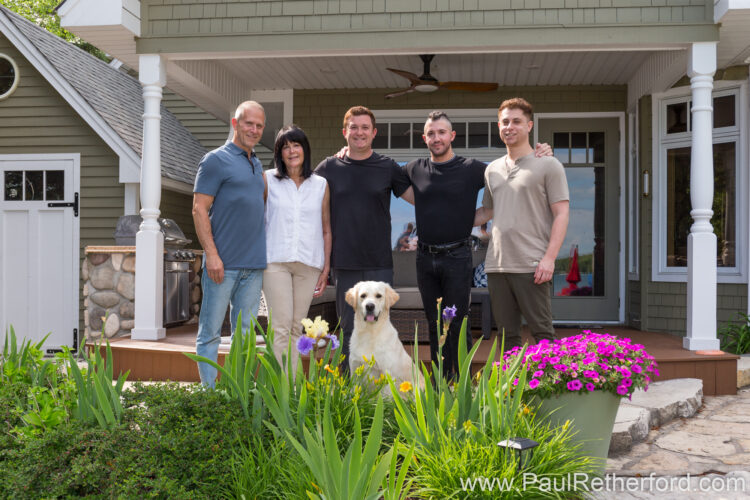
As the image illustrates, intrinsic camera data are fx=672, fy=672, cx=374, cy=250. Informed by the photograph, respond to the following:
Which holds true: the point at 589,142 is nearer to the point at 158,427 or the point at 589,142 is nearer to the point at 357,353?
the point at 357,353

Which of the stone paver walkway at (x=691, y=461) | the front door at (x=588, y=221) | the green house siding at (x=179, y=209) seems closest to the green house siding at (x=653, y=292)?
the front door at (x=588, y=221)

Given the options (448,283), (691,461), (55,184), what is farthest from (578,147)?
(55,184)

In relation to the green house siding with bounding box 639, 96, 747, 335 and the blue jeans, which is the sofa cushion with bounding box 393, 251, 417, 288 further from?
the blue jeans

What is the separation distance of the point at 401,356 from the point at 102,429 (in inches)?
66.3

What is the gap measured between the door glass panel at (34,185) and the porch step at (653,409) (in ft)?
24.0

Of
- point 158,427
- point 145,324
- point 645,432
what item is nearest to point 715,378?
point 645,432

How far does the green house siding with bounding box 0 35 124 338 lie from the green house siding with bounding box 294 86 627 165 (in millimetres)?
2510

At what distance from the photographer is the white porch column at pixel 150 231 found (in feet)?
20.4

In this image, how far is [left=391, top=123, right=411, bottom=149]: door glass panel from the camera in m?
8.82

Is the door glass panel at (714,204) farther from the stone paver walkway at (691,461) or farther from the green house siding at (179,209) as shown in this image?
the green house siding at (179,209)

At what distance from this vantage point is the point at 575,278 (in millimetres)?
8609

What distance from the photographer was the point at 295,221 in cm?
385

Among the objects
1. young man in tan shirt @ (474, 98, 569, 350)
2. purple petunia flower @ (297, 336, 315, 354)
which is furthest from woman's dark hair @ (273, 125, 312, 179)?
purple petunia flower @ (297, 336, 315, 354)

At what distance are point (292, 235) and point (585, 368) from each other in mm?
1736
